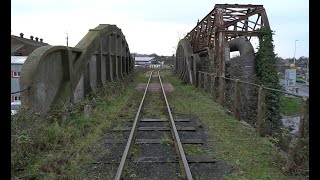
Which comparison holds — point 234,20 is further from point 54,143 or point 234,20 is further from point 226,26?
point 54,143

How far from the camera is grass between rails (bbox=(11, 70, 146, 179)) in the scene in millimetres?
5789

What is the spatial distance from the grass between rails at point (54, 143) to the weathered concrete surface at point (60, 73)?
0.54m

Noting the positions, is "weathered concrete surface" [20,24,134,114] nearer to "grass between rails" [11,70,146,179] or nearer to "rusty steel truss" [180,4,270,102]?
"grass between rails" [11,70,146,179]

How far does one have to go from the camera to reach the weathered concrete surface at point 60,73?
8.37 metres

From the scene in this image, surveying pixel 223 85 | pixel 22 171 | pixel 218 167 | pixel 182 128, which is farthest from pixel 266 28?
pixel 22 171

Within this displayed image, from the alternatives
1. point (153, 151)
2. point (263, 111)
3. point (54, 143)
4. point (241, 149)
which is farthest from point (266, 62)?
point (54, 143)

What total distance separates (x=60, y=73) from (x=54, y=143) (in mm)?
4147

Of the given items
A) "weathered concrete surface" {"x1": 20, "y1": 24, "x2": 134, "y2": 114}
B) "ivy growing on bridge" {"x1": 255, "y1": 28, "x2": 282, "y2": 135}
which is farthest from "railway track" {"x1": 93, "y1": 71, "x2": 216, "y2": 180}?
"ivy growing on bridge" {"x1": 255, "y1": 28, "x2": 282, "y2": 135}

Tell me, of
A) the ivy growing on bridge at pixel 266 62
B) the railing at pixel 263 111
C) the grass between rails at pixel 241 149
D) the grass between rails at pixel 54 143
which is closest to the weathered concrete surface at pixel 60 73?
the grass between rails at pixel 54 143

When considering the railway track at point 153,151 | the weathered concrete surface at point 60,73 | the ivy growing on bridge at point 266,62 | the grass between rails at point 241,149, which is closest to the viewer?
the railway track at point 153,151

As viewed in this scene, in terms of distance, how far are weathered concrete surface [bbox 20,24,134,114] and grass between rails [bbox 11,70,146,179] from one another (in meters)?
0.54

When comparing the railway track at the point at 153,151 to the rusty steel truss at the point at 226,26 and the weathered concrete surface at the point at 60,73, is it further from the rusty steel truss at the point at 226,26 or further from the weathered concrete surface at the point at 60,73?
the rusty steel truss at the point at 226,26
